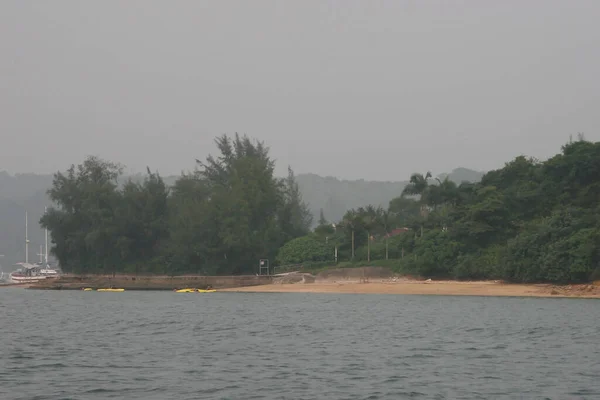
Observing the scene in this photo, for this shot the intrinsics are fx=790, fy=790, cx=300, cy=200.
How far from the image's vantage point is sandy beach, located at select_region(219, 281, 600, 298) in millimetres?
68812

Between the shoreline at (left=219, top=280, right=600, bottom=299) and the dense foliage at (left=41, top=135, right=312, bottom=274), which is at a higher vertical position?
the dense foliage at (left=41, top=135, right=312, bottom=274)

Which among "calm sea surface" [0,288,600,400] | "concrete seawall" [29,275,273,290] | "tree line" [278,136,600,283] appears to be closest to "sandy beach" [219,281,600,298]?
"tree line" [278,136,600,283]

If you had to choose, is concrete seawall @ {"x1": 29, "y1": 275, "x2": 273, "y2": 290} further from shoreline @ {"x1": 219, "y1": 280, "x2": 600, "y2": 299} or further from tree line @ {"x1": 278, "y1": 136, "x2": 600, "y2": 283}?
tree line @ {"x1": 278, "y1": 136, "x2": 600, "y2": 283}

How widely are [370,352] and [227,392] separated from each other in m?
9.86

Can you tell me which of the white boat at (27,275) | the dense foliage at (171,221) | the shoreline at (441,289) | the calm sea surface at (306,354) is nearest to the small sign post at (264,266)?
the dense foliage at (171,221)

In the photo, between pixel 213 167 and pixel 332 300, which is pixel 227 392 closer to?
pixel 332 300

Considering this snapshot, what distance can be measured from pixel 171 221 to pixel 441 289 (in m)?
47.3

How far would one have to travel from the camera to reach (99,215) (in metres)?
110

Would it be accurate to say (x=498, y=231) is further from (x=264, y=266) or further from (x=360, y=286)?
(x=264, y=266)

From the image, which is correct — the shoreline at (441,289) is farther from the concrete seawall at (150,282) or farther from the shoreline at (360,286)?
the concrete seawall at (150,282)

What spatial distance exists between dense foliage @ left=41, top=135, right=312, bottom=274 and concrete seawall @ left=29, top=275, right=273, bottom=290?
395cm

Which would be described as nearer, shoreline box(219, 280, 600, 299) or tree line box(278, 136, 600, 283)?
shoreline box(219, 280, 600, 299)

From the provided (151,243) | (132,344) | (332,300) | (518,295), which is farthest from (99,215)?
(132,344)

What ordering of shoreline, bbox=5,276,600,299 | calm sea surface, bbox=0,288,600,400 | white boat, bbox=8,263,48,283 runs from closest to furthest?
calm sea surface, bbox=0,288,600,400 → shoreline, bbox=5,276,600,299 → white boat, bbox=8,263,48,283
